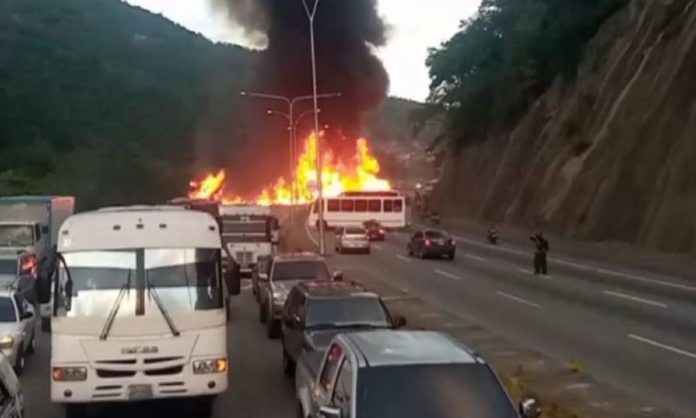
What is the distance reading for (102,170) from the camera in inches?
3401

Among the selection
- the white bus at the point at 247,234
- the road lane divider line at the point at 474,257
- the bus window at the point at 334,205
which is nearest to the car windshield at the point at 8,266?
the white bus at the point at 247,234

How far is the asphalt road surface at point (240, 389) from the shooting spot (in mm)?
14953

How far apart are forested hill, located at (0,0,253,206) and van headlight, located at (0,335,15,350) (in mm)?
59572

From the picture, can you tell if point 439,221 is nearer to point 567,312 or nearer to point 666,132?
point 666,132

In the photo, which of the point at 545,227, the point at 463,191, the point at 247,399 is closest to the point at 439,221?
the point at 463,191

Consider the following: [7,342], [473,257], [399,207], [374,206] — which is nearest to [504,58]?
[399,207]

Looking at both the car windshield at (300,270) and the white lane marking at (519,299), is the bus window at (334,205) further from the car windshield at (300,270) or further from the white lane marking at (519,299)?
the car windshield at (300,270)

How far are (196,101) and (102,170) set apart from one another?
1058 inches

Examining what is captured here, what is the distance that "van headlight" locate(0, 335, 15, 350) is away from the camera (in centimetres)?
1817

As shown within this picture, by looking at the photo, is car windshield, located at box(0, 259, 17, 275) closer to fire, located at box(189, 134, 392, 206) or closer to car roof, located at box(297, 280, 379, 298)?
car roof, located at box(297, 280, 379, 298)

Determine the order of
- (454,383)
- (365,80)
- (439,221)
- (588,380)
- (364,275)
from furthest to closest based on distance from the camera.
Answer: (439,221) → (365,80) → (364,275) → (588,380) → (454,383)

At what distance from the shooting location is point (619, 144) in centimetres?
5419

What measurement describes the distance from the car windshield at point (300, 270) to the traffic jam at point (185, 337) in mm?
6004

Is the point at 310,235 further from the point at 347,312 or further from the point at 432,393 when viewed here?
the point at 432,393
